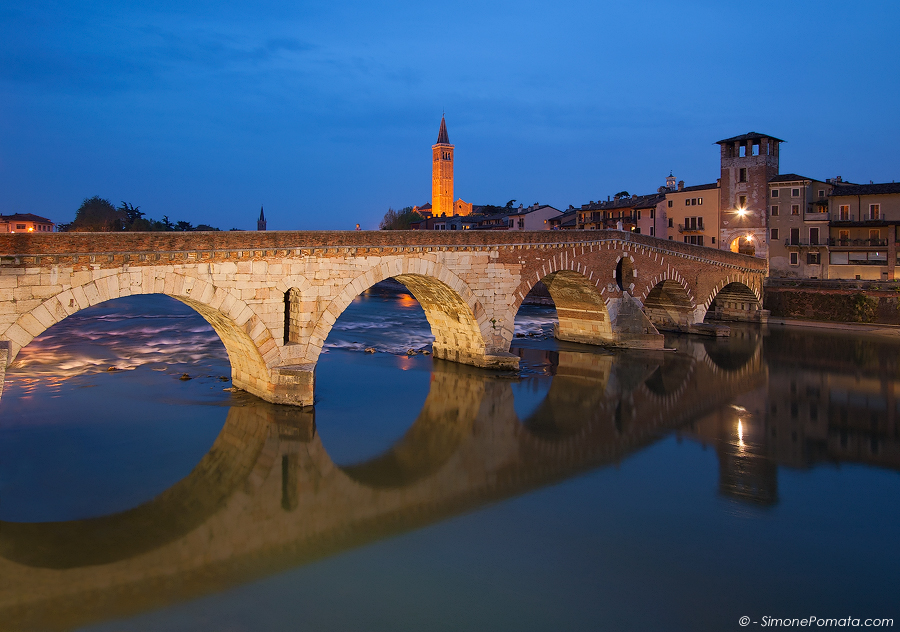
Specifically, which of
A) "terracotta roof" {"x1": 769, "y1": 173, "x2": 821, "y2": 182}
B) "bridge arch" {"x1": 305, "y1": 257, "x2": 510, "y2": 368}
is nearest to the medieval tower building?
"terracotta roof" {"x1": 769, "y1": 173, "x2": 821, "y2": 182}

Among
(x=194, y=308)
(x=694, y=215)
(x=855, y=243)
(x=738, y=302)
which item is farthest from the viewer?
(x=694, y=215)

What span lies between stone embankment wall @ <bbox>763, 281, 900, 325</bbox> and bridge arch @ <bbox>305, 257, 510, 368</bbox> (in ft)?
75.4

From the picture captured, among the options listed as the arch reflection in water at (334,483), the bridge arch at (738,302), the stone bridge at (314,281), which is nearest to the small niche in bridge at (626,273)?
the stone bridge at (314,281)

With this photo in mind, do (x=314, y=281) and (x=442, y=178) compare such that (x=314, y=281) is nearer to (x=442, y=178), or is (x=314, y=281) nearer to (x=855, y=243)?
(x=855, y=243)

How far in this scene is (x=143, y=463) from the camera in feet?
44.5

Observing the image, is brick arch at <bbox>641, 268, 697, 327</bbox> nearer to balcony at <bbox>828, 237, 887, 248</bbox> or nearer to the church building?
balcony at <bbox>828, 237, 887, 248</bbox>

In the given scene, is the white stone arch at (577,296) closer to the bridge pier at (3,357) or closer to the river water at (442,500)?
the river water at (442,500)

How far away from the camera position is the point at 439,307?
76.5 ft

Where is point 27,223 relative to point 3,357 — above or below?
above

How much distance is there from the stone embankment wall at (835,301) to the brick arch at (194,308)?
3177cm

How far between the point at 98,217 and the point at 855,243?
65.1 meters

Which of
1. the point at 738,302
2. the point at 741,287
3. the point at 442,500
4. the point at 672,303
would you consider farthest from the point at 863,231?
the point at 442,500

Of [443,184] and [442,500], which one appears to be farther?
[443,184]

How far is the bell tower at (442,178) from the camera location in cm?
11306
